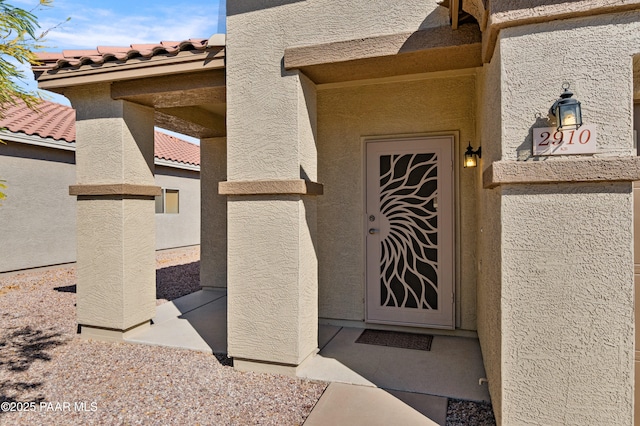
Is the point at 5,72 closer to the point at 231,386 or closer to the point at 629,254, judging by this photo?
the point at 231,386

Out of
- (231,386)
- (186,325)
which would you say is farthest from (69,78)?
(231,386)

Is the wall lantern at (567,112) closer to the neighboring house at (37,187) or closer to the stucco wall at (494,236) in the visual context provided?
the stucco wall at (494,236)

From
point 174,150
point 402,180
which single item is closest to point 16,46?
point 402,180

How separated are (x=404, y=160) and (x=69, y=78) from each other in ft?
19.2

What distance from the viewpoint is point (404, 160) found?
6.71 metres

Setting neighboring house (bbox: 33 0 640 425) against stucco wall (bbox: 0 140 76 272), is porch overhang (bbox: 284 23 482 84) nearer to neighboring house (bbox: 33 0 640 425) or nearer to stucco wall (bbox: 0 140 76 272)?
neighboring house (bbox: 33 0 640 425)

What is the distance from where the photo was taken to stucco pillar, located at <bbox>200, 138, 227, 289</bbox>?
10445mm

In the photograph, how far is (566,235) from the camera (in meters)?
3.44

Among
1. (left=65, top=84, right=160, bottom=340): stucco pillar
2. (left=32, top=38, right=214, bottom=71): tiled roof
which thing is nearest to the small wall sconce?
(left=32, top=38, right=214, bottom=71): tiled roof

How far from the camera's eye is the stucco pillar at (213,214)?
10.4 m

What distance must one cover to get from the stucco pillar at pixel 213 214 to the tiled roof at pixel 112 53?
3908mm

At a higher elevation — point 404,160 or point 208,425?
point 404,160

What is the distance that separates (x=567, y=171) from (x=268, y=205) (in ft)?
11.3

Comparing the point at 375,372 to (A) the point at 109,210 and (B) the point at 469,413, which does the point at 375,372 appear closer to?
(B) the point at 469,413
